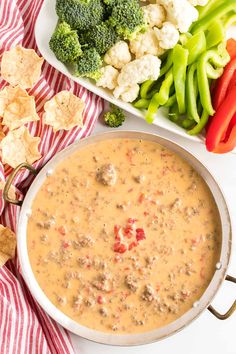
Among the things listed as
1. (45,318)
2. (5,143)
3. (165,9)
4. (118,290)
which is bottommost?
(45,318)

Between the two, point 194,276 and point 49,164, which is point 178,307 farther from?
point 49,164

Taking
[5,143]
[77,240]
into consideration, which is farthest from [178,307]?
[5,143]

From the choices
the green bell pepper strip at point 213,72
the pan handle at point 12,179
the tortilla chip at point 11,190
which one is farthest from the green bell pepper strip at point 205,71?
the tortilla chip at point 11,190

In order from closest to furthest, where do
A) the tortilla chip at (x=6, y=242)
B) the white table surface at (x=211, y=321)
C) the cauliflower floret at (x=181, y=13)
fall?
the cauliflower floret at (x=181, y=13) < the tortilla chip at (x=6, y=242) < the white table surface at (x=211, y=321)

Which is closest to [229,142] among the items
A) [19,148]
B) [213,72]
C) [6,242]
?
[213,72]

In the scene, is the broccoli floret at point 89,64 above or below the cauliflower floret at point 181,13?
below

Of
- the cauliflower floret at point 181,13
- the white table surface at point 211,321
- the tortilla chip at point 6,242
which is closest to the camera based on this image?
the cauliflower floret at point 181,13

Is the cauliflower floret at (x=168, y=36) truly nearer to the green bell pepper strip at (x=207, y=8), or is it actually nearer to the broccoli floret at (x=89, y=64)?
the green bell pepper strip at (x=207, y=8)

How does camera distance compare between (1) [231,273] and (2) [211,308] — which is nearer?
(2) [211,308]
